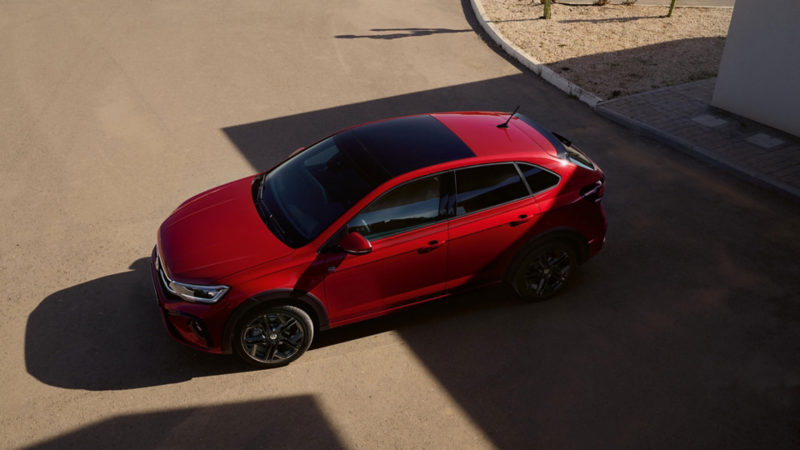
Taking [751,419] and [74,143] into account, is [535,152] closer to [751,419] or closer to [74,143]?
[751,419]

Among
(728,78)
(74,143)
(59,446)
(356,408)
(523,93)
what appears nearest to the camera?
(59,446)

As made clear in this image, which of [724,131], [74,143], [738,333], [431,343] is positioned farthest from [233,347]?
[724,131]

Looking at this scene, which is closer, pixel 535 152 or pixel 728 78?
pixel 535 152

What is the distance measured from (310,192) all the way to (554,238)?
94.4 inches

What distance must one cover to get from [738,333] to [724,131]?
510 centimetres

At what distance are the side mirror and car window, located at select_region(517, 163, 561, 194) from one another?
174 cm

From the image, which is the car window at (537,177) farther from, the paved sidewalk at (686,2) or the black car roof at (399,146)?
the paved sidewalk at (686,2)

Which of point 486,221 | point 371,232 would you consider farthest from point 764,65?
point 371,232

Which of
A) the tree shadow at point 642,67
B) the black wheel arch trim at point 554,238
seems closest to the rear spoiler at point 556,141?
the black wheel arch trim at point 554,238

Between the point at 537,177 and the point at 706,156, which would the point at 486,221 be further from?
the point at 706,156

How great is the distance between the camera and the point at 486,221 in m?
5.51

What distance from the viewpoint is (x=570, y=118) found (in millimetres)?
10312

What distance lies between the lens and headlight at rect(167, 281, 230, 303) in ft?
16.0

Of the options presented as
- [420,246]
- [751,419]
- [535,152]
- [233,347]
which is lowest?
[751,419]
